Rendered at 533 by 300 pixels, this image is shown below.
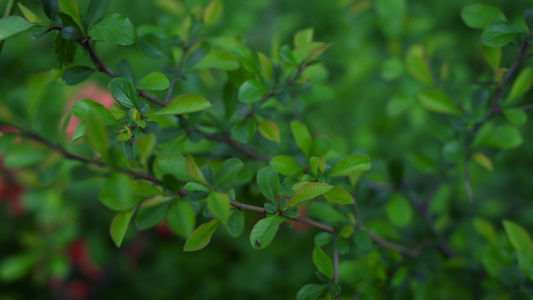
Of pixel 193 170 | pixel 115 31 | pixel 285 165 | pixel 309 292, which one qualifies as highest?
pixel 115 31

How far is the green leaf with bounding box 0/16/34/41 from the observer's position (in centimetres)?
50

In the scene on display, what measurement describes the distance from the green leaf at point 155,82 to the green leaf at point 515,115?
0.61 m

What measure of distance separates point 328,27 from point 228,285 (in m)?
1.10

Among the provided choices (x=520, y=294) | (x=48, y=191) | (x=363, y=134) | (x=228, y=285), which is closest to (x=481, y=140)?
(x=520, y=294)

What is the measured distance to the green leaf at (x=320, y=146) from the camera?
638mm

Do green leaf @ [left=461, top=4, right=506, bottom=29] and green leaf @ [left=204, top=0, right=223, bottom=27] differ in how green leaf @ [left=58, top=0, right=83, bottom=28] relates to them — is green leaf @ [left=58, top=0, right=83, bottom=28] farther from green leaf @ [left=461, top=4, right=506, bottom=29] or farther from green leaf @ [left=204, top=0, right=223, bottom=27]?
green leaf @ [left=461, top=4, right=506, bottom=29]

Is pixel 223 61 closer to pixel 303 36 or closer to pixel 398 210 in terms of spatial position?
pixel 303 36

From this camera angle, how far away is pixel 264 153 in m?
0.97

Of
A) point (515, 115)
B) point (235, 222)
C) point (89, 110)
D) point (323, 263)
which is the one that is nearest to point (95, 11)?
point (89, 110)

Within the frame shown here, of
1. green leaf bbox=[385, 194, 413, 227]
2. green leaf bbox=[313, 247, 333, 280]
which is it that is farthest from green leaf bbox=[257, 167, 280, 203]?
green leaf bbox=[385, 194, 413, 227]

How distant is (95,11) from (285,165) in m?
0.35

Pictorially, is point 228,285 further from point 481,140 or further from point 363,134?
point 481,140

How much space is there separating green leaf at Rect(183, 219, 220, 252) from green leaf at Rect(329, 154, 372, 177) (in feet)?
0.63

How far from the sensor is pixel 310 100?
1082 millimetres
